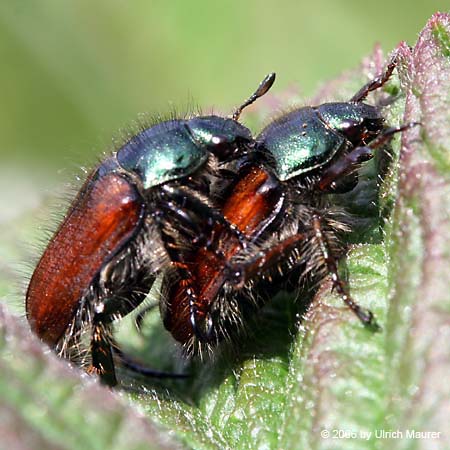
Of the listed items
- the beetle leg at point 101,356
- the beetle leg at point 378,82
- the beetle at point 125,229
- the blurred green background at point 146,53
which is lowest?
the beetle leg at point 101,356

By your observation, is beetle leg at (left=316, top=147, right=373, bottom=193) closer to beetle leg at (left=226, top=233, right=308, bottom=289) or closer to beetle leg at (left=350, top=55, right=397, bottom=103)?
beetle leg at (left=226, top=233, right=308, bottom=289)

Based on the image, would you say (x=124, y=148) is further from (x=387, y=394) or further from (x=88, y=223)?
(x=387, y=394)

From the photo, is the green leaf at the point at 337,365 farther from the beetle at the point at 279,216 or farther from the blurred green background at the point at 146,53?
the blurred green background at the point at 146,53

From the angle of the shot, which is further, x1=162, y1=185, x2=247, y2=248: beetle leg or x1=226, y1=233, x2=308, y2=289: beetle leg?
x1=162, y1=185, x2=247, y2=248: beetle leg

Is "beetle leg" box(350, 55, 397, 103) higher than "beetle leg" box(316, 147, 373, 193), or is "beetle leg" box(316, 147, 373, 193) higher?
"beetle leg" box(350, 55, 397, 103)

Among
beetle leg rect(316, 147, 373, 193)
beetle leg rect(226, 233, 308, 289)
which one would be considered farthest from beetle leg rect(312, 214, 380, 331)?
beetle leg rect(316, 147, 373, 193)

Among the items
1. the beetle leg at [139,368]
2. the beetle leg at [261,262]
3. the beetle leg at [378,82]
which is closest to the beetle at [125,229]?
the beetle leg at [261,262]

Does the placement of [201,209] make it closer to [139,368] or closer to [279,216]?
[279,216]
